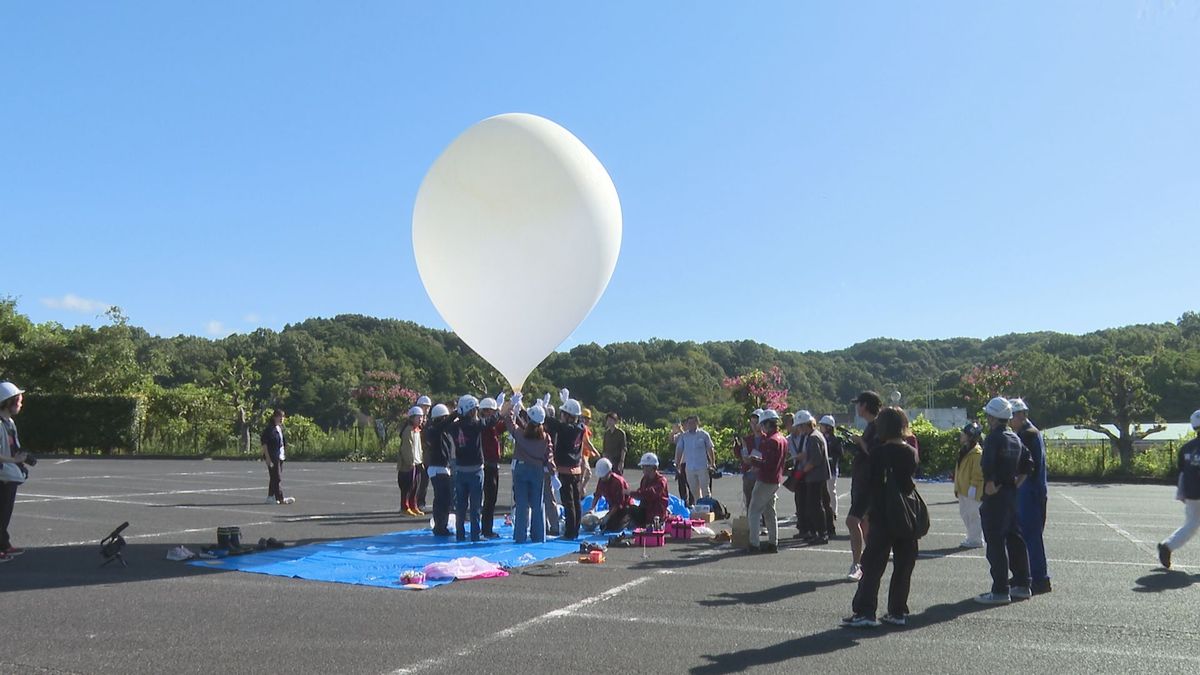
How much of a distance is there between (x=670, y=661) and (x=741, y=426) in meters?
26.1

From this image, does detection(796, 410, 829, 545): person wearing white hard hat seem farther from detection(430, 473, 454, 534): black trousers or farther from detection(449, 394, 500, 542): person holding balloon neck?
detection(430, 473, 454, 534): black trousers

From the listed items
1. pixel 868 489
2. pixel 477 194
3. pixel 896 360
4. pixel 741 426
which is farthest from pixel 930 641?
pixel 896 360

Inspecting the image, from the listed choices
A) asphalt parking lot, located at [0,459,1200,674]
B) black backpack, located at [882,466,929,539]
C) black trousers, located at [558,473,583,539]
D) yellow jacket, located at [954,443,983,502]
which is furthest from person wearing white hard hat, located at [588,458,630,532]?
black backpack, located at [882,466,929,539]

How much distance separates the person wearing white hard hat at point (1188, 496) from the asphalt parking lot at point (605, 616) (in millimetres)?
254

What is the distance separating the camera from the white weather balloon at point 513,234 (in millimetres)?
10695

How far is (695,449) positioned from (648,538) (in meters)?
3.97

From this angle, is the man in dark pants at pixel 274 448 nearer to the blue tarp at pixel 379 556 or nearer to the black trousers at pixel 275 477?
the black trousers at pixel 275 477

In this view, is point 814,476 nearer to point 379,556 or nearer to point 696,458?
point 696,458

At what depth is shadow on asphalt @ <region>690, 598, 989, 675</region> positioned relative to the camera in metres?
5.58

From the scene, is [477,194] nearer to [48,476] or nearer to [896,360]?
[48,476]

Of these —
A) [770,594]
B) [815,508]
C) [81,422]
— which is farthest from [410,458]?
[81,422]

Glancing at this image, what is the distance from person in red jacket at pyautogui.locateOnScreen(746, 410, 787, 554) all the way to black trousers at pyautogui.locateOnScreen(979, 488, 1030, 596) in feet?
9.00

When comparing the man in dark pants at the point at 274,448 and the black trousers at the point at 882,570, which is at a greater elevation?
the man in dark pants at the point at 274,448

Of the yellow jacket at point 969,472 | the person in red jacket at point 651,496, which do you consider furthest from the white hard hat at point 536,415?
the yellow jacket at point 969,472
